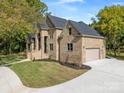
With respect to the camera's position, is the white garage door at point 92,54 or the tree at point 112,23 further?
the tree at point 112,23

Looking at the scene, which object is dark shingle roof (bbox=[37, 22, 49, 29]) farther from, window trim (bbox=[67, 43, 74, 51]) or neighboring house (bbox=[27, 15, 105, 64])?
window trim (bbox=[67, 43, 74, 51])

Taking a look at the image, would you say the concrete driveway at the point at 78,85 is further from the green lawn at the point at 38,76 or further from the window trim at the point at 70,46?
the window trim at the point at 70,46

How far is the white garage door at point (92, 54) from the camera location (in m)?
48.7

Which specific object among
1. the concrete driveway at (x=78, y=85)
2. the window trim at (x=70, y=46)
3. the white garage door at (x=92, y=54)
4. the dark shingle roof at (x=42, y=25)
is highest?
the dark shingle roof at (x=42, y=25)

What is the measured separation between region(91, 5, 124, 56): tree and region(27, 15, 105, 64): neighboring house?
1240cm

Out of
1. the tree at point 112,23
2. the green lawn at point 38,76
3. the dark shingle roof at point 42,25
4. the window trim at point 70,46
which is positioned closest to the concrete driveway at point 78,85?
the green lawn at point 38,76

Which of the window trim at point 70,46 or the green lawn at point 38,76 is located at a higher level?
the window trim at point 70,46

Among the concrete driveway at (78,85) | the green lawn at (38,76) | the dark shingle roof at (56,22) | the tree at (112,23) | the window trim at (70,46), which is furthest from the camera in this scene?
the tree at (112,23)

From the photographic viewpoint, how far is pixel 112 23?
65.7 m

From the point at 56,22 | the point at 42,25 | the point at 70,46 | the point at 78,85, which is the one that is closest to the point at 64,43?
the point at 70,46

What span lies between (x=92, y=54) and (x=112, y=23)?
1753 centimetres

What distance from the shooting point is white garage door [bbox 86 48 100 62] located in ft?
160

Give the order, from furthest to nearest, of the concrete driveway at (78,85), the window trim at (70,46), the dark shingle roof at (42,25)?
the dark shingle roof at (42,25)
the window trim at (70,46)
the concrete driveway at (78,85)

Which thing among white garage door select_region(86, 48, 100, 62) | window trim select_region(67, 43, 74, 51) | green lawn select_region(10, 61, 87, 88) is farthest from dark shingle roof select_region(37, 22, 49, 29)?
green lawn select_region(10, 61, 87, 88)
